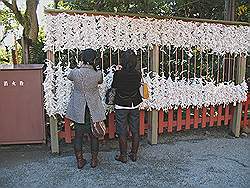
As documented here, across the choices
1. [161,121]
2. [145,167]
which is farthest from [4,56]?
[145,167]

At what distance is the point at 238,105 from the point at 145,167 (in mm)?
2304

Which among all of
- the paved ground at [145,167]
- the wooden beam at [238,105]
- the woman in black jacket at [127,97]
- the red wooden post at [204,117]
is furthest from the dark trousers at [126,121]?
the wooden beam at [238,105]

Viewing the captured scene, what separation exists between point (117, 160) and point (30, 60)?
9.03 ft

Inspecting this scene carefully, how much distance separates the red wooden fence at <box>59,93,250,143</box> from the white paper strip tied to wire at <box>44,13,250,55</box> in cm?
104

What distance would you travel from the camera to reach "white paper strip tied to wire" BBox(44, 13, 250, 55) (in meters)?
4.31

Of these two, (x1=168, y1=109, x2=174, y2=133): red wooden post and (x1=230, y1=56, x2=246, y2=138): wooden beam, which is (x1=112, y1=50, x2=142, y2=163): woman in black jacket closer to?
(x1=168, y1=109, x2=174, y2=133): red wooden post

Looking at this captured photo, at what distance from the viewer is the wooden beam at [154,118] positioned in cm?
489

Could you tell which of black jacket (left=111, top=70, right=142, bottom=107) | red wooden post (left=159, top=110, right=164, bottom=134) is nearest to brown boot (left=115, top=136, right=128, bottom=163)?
black jacket (left=111, top=70, right=142, bottom=107)

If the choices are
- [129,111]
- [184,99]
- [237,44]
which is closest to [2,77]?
[129,111]

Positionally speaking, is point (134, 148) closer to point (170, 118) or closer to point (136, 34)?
point (170, 118)

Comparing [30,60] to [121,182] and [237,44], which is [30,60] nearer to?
[121,182]

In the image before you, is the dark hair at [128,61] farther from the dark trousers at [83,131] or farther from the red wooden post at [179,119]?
the red wooden post at [179,119]

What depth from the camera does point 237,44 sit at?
5340mm

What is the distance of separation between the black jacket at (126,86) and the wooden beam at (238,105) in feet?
7.06
